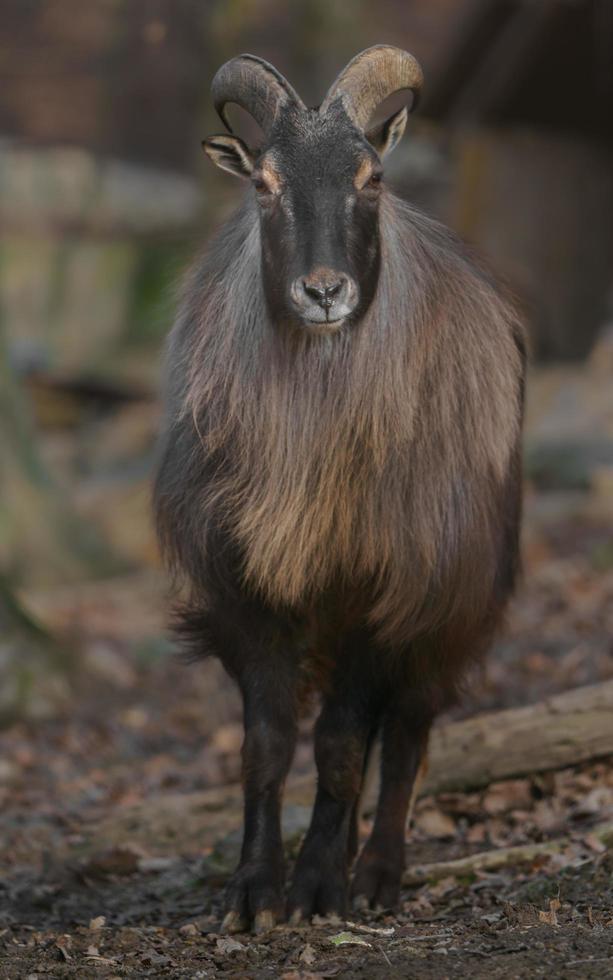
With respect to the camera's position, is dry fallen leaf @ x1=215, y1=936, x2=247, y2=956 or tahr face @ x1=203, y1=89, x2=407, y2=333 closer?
dry fallen leaf @ x1=215, y1=936, x2=247, y2=956

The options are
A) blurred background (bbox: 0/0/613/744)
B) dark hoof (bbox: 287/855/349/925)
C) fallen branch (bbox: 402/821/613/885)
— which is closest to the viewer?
dark hoof (bbox: 287/855/349/925)

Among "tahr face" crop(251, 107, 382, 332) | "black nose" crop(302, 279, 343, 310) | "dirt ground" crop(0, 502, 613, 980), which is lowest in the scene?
"dirt ground" crop(0, 502, 613, 980)

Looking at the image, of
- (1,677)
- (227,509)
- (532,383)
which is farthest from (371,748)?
(532,383)

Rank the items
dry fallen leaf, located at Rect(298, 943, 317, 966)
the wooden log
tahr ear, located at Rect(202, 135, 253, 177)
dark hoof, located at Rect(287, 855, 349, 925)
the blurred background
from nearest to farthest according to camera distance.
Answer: dry fallen leaf, located at Rect(298, 943, 317, 966) < dark hoof, located at Rect(287, 855, 349, 925) < tahr ear, located at Rect(202, 135, 253, 177) < the wooden log < the blurred background

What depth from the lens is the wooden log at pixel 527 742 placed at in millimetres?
5848

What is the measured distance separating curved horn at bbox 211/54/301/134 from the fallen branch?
2.54m

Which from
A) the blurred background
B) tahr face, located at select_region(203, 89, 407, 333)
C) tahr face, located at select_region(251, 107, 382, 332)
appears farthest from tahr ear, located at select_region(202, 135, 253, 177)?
the blurred background

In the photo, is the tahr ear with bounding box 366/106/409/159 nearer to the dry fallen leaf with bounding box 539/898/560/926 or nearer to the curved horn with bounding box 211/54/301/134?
the curved horn with bounding box 211/54/301/134

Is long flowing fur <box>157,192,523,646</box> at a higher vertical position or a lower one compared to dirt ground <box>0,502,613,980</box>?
higher

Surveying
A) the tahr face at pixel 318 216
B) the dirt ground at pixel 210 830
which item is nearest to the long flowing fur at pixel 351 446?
the tahr face at pixel 318 216

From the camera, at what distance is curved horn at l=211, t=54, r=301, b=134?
509 cm

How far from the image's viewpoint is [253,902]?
4.98 m

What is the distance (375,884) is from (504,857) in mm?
447

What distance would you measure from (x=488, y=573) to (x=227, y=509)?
0.95 meters
